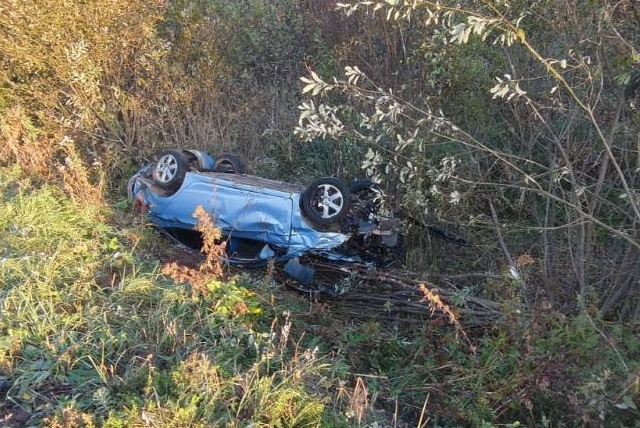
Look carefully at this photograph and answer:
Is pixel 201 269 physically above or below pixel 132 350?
above

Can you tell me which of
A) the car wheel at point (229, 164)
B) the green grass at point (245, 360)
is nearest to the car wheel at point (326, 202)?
the green grass at point (245, 360)

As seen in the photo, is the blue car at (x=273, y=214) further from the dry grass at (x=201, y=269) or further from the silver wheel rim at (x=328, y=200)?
the dry grass at (x=201, y=269)

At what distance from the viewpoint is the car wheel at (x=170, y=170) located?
711 cm

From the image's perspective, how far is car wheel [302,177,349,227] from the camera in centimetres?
636

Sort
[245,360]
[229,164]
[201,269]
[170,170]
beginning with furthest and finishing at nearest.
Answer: [229,164], [170,170], [201,269], [245,360]

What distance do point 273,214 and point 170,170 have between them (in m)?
1.42

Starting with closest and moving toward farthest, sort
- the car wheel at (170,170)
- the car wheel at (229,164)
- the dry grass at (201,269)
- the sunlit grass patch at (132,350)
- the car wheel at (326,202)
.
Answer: the sunlit grass patch at (132,350), the dry grass at (201,269), the car wheel at (326,202), the car wheel at (170,170), the car wheel at (229,164)

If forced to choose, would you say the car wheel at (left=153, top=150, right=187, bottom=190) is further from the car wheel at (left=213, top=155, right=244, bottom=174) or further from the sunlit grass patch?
the sunlit grass patch

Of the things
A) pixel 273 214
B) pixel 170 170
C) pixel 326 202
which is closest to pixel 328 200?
pixel 326 202

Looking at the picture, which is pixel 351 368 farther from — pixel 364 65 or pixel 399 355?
pixel 364 65

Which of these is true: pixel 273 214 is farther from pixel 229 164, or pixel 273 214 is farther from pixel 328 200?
pixel 229 164

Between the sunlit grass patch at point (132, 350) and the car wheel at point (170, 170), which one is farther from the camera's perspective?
the car wheel at point (170, 170)

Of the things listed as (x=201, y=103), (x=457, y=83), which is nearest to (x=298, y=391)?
(x=457, y=83)

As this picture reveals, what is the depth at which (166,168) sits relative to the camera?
726 cm
